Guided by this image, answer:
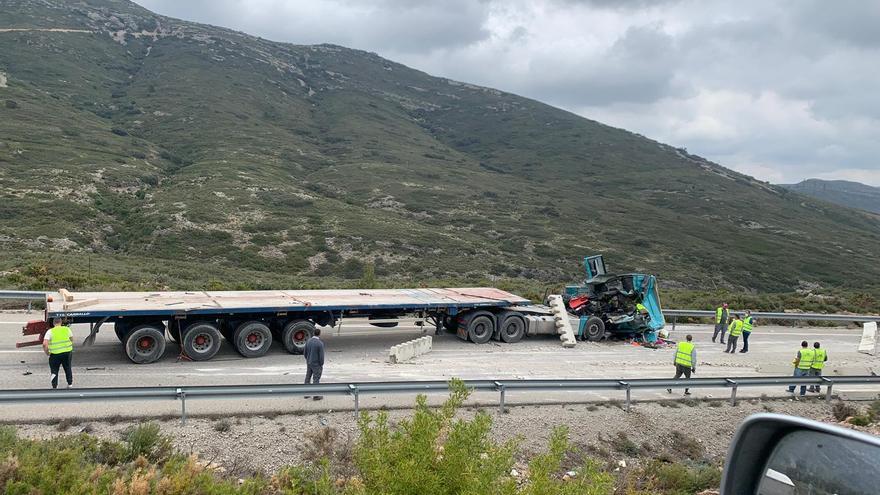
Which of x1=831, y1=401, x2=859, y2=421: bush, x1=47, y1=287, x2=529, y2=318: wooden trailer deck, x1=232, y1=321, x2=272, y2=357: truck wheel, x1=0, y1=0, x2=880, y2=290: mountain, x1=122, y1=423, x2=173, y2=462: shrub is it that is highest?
x1=0, y1=0, x2=880, y2=290: mountain

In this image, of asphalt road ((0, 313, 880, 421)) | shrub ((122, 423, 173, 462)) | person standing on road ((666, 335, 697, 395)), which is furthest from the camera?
person standing on road ((666, 335, 697, 395))

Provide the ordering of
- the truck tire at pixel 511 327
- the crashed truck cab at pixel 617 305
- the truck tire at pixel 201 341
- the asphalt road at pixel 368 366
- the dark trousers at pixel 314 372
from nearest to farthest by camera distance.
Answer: the asphalt road at pixel 368 366 → the dark trousers at pixel 314 372 → the truck tire at pixel 201 341 → the truck tire at pixel 511 327 → the crashed truck cab at pixel 617 305

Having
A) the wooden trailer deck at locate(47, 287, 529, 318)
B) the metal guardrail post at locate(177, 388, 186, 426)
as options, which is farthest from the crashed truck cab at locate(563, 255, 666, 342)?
the metal guardrail post at locate(177, 388, 186, 426)

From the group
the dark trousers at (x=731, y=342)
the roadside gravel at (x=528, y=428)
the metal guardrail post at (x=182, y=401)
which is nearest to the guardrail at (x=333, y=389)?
the metal guardrail post at (x=182, y=401)

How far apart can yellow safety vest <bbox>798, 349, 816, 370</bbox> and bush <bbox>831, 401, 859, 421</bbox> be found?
121 centimetres

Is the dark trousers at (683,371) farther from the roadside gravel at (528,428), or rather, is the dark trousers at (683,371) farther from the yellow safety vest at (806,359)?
the yellow safety vest at (806,359)

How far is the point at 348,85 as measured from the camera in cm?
15838

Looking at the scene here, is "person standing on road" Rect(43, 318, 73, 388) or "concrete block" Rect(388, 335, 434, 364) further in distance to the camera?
"concrete block" Rect(388, 335, 434, 364)

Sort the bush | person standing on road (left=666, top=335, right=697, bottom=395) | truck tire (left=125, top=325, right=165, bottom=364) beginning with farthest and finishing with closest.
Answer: person standing on road (left=666, top=335, right=697, bottom=395)
truck tire (left=125, top=325, right=165, bottom=364)
the bush

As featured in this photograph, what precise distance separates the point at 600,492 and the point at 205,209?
51.6 metres

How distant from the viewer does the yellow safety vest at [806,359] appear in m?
14.5

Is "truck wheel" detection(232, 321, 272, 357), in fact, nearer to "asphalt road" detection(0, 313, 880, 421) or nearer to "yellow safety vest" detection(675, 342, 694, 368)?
"asphalt road" detection(0, 313, 880, 421)

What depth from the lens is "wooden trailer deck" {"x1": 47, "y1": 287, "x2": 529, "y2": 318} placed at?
42.5ft

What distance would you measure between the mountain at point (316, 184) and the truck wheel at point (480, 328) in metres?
12.5
